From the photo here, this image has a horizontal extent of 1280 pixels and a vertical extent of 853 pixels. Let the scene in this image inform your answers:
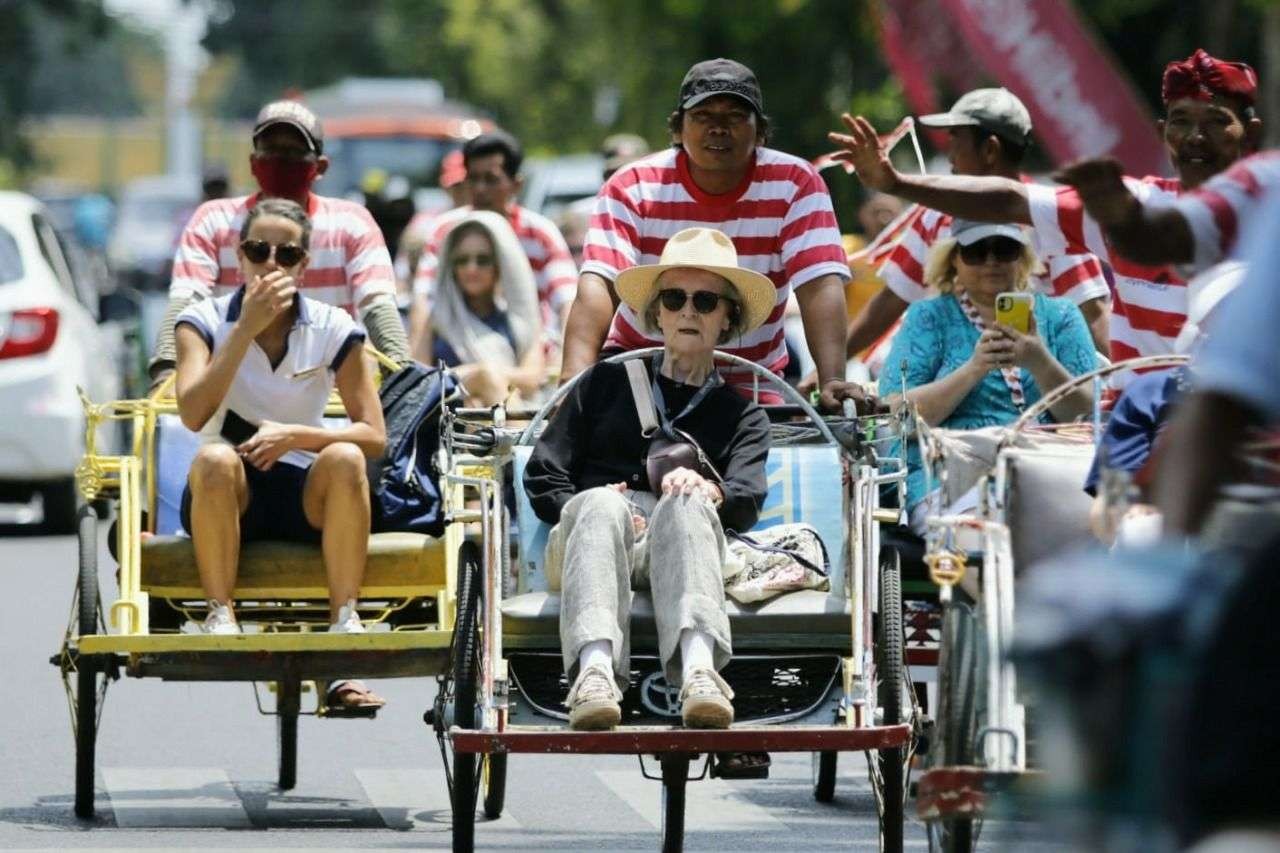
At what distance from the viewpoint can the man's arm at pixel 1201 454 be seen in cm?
454

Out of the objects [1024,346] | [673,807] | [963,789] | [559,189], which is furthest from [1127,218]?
[559,189]

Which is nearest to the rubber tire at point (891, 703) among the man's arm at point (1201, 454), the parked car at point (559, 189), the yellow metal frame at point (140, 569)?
the yellow metal frame at point (140, 569)

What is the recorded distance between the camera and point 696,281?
27.9 feet

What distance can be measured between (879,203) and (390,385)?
729 cm

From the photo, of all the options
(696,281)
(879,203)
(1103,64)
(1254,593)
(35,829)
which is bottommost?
(35,829)

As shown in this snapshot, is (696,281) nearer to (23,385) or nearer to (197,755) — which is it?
(197,755)

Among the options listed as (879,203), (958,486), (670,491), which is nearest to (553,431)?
(670,491)

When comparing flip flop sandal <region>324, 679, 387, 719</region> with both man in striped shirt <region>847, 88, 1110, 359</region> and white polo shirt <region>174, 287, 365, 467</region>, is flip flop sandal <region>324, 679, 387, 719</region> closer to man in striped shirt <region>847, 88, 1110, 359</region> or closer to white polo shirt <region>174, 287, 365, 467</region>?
white polo shirt <region>174, 287, 365, 467</region>

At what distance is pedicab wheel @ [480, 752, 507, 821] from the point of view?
30.1 ft

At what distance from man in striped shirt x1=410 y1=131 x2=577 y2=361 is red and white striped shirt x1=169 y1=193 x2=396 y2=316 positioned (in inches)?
126

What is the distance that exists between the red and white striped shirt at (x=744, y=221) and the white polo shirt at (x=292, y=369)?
797 mm

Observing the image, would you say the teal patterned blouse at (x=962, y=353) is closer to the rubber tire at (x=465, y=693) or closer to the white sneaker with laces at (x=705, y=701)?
the rubber tire at (x=465, y=693)

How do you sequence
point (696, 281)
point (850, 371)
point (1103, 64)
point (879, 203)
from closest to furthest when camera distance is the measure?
point (696, 281)
point (850, 371)
point (879, 203)
point (1103, 64)

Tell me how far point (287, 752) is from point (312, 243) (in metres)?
1.77
